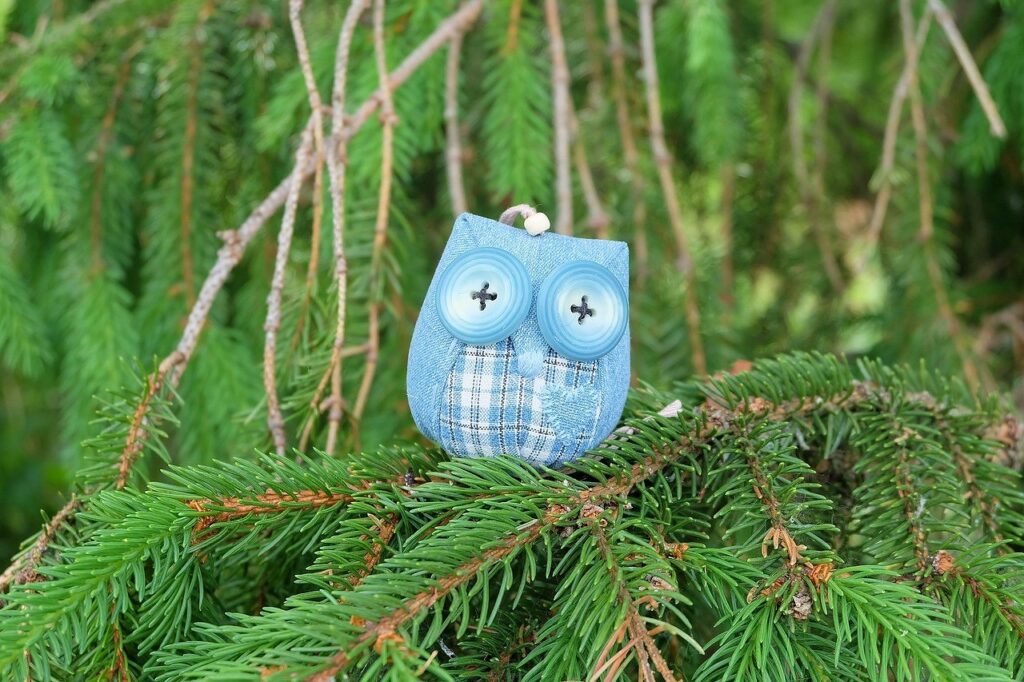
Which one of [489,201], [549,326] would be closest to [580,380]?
[549,326]

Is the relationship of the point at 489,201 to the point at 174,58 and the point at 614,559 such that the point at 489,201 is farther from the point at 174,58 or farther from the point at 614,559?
the point at 614,559

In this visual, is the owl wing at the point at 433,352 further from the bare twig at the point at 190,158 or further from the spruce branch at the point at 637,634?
the bare twig at the point at 190,158

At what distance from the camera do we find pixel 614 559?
53 cm

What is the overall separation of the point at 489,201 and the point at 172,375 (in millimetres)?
588

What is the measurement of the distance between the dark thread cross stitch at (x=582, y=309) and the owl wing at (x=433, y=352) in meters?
0.09

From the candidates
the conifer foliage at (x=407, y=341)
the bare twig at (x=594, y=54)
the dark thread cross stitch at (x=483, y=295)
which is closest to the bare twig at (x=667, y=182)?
the conifer foliage at (x=407, y=341)

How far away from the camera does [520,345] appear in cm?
64

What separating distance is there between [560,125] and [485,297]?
41cm

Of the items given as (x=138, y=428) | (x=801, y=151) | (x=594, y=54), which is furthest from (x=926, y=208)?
(x=138, y=428)

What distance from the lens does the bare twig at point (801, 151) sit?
1249mm

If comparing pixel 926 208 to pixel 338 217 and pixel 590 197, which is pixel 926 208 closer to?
pixel 590 197

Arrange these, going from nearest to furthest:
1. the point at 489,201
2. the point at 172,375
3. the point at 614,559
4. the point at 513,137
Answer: the point at 614,559
the point at 172,375
the point at 513,137
the point at 489,201

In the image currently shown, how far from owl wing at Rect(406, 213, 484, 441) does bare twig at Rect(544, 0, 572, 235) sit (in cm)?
28

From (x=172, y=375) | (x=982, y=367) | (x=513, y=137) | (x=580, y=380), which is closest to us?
(x=580, y=380)
